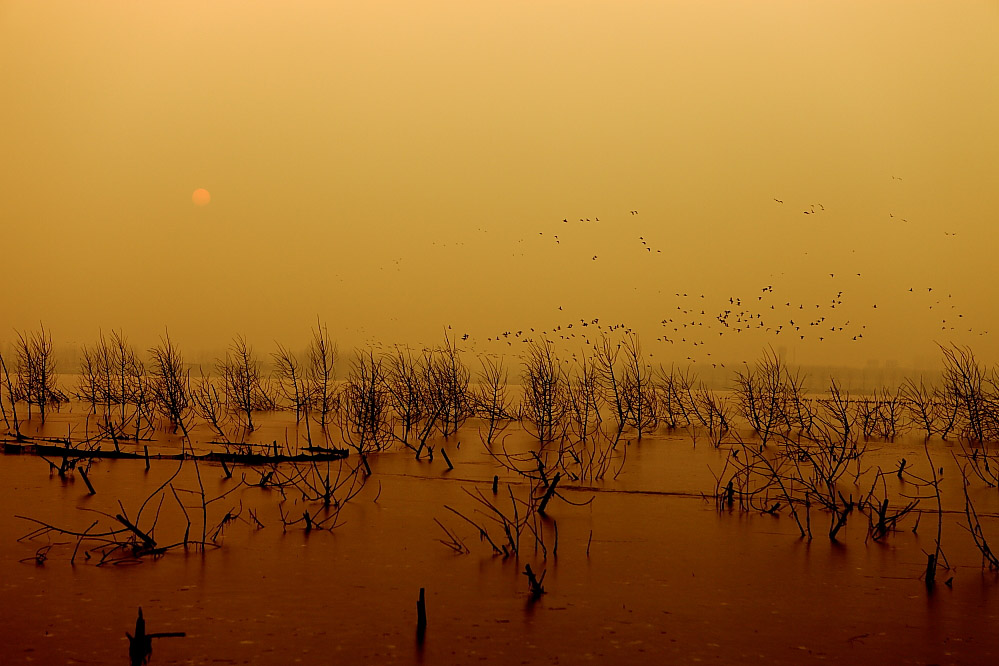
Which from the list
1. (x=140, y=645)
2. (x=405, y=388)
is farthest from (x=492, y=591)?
(x=405, y=388)

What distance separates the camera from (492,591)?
16.0 ft

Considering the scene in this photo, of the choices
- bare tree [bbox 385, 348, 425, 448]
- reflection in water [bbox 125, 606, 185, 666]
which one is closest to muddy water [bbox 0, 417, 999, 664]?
reflection in water [bbox 125, 606, 185, 666]

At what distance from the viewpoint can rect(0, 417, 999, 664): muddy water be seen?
3.92 metres

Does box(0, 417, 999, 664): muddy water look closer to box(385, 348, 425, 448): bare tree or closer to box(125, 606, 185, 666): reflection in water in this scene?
box(125, 606, 185, 666): reflection in water

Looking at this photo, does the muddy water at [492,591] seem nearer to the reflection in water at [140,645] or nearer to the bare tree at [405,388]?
the reflection in water at [140,645]

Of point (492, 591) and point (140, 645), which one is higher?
point (140, 645)

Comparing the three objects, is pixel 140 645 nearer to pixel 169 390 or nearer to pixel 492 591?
pixel 492 591

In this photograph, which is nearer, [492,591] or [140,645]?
[140,645]

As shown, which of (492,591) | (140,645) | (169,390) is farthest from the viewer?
(169,390)

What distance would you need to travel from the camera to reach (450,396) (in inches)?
655

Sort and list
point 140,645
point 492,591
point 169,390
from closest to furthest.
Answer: point 140,645 → point 492,591 → point 169,390

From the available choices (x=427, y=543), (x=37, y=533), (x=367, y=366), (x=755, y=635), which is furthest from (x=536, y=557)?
(x=367, y=366)

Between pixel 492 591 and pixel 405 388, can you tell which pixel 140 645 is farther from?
pixel 405 388

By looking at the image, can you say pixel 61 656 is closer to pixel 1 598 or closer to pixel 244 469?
pixel 1 598
